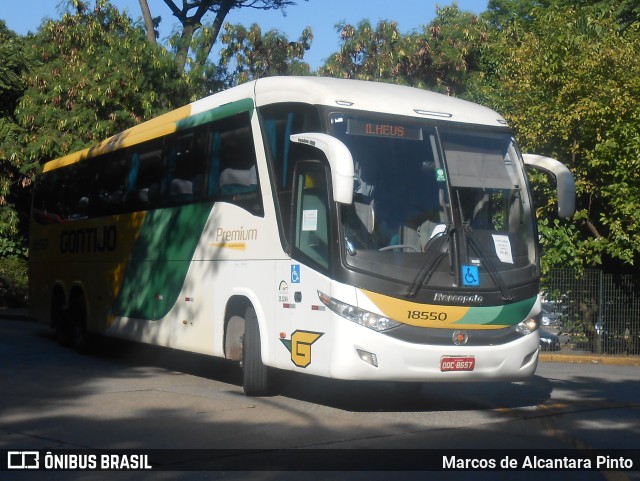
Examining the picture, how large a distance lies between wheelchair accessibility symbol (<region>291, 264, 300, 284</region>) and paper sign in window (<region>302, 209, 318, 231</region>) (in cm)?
44

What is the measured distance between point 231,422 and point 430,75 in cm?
2624

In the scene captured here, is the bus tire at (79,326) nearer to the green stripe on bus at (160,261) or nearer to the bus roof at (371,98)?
the green stripe on bus at (160,261)

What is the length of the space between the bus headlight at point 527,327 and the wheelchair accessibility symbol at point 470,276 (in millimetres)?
794

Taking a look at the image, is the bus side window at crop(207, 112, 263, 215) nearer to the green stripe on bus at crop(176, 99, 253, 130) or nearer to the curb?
the green stripe on bus at crop(176, 99, 253, 130)

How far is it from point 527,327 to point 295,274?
2664 mm

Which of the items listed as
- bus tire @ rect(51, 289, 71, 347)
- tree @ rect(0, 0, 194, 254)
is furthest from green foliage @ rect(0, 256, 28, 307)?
bus tire @ rect(51, 289, 71, 347)

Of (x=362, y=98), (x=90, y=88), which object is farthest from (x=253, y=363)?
(x=90, y=88)

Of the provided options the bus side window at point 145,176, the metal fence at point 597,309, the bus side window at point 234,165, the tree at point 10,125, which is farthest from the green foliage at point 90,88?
the bus side window at point 234,165

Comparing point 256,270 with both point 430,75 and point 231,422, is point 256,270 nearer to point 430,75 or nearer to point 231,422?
point 231,422

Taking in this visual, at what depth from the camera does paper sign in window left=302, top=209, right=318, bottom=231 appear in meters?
10.9

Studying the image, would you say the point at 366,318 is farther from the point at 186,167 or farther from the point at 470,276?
the point at 186,167

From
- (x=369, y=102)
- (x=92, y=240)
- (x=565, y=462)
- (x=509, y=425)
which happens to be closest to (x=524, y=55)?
(x=92, y=240)

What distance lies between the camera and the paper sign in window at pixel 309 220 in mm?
10914

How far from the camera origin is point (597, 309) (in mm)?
23391
